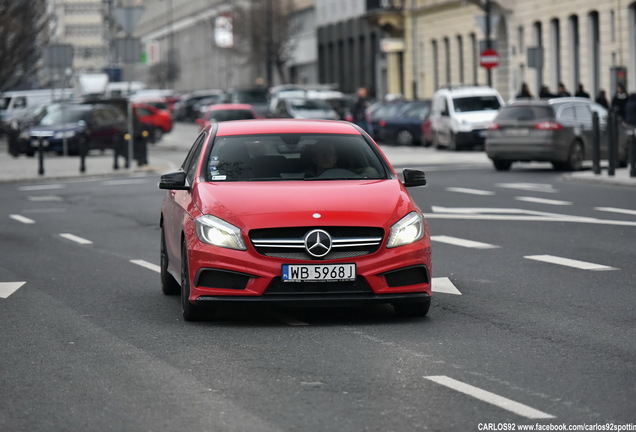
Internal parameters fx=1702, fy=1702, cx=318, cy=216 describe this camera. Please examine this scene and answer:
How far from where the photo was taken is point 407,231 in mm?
10727

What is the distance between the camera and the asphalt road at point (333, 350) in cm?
754

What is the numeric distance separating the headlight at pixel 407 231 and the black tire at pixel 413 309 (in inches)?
18.8

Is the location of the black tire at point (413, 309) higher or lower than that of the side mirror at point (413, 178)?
lower

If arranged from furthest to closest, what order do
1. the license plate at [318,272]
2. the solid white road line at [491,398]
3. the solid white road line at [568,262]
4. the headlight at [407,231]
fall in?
the solid white road line at [568,262] < the headlight at [407,231] < the license plate at [318,272] < the solid white road line at [491,398]

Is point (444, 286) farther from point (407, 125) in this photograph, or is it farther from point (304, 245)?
point (407, 125)

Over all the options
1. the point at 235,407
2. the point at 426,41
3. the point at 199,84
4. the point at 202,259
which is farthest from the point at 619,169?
the point at 199,84

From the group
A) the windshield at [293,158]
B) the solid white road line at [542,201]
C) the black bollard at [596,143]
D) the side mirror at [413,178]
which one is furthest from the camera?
the black bollard at [596,143]

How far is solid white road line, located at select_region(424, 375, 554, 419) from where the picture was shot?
741 cm

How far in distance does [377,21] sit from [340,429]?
71.9 meters

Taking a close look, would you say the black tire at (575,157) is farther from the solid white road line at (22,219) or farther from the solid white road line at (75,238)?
the solid white road line at (75,238)

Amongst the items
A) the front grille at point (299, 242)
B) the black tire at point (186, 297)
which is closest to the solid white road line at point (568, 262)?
the front grille at point (299, 242)

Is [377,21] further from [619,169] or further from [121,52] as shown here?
[619,169]

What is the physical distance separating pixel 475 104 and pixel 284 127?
34.0m

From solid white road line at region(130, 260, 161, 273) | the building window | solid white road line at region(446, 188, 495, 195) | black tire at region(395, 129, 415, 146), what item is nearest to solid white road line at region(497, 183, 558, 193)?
solid white road line at region(446, 188, 495, 195)
